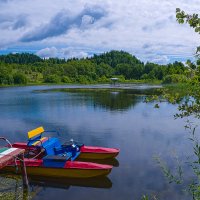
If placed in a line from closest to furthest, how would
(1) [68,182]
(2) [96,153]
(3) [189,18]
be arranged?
(3) [189,18]
(1) [68,182]
(2) [96,153]

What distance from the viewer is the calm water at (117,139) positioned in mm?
12445

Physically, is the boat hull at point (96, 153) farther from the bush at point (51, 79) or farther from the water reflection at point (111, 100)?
the bush at point (51, 79)

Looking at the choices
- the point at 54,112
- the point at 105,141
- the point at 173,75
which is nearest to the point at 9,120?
the point at 54,112

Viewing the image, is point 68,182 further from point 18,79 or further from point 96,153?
point 18,79

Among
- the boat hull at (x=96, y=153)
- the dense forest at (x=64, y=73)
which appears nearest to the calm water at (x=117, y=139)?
the boat hull at (x=96, y=153)

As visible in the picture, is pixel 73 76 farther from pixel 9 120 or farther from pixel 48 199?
pixel 48 199

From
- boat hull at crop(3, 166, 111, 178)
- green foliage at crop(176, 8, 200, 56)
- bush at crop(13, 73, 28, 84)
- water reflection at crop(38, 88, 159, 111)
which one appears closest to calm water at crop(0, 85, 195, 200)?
boat hull at crop(3, 166, 111, 178)

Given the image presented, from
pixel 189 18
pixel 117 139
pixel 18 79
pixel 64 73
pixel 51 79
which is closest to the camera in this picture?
pixel 189 18

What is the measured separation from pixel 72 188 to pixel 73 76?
121640 millimetres

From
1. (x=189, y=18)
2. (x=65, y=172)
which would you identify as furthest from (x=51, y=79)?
(x=189, y=18)

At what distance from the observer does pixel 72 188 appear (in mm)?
12836

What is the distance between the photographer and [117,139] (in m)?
20.7

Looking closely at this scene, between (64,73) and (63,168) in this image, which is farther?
(64,73)

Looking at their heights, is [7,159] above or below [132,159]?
above
